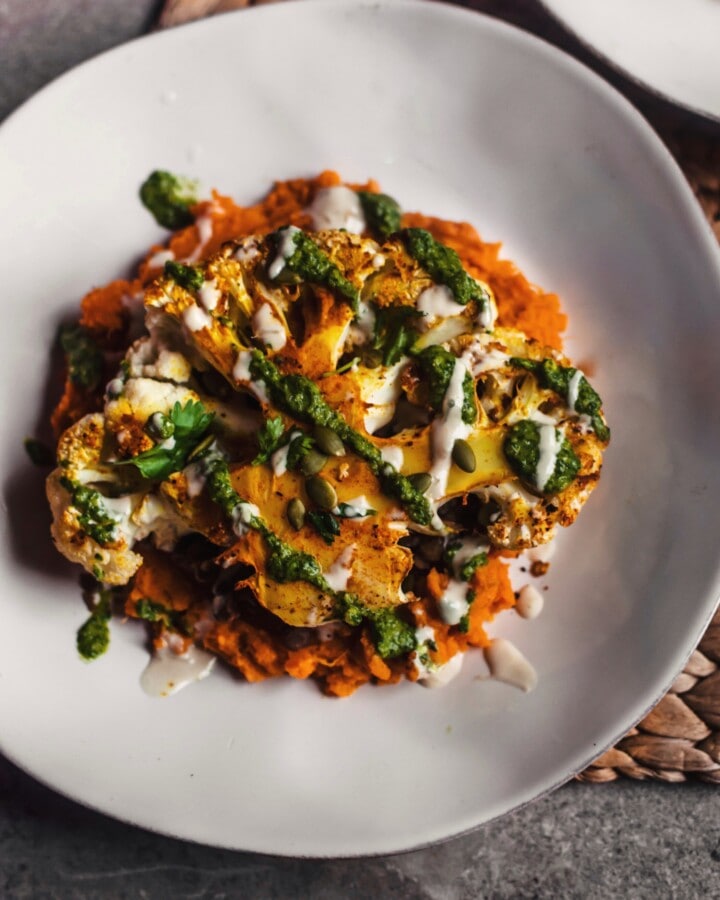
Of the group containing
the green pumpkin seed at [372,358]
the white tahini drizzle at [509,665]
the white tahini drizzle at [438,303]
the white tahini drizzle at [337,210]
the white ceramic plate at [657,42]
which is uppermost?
the white ceramic plate at [657,42]

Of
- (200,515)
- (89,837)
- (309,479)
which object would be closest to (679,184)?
(309,479)

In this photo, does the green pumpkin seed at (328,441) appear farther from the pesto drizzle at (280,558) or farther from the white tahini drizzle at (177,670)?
the white tahini drizzle at (177,670)

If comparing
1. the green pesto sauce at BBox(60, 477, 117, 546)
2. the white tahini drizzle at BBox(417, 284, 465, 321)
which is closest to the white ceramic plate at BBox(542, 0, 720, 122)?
the white tahini drizzle at BBox(417, 284, 465, 321)

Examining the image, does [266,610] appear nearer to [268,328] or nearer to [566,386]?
[268,328]

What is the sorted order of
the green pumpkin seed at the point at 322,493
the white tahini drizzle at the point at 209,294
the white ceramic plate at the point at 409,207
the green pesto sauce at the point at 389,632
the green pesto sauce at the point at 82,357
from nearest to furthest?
the green pumpkin seed at the point at 322,493, the white tahini drizzle at the point at 209,294, the green pesto sauce at the point at 389,632, the white ceramic plate at the point at 409,207, the green pesto sauce at the point at 82,357

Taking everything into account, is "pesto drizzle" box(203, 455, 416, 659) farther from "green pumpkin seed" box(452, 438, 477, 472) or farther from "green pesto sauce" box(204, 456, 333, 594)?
"green pumpkin seed" box(452, 438, 477, 472)

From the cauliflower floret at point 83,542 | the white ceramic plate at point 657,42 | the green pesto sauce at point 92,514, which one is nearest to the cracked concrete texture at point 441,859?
the cauliflower floret at point 83,542
